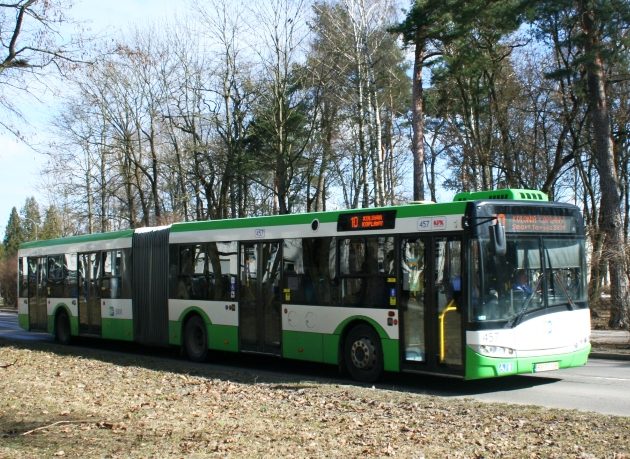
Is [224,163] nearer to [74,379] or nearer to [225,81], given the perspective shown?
[225,81]

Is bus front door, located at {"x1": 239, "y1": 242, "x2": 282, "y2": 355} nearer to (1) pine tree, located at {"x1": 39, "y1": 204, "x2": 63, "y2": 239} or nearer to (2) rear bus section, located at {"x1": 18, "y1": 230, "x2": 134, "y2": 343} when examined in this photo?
(2) rear bus section, located at {"x1": 18, "y1": 230, "x2": 134, "y2": 343}

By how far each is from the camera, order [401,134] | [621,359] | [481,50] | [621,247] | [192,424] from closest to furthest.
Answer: [192,424], [621,359], [621,247], [481,50], [401,134]

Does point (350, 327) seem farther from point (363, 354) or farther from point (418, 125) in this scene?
point (418, 125)

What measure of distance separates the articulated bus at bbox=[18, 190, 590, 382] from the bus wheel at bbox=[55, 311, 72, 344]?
491 centimetres

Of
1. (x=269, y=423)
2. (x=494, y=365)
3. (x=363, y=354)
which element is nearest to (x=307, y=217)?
(x=363, y=354)

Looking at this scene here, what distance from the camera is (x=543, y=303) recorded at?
11.6m

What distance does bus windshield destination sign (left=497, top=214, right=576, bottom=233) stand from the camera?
11.5 m

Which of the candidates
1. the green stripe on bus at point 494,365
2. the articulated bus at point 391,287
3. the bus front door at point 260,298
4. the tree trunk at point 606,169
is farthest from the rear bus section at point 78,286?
the tree trunk at point 606,169

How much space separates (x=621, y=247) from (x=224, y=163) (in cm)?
2444

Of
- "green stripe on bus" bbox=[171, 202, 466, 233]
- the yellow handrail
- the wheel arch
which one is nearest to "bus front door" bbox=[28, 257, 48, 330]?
"green stripe on bus" bbox=[171, 202, 466, 233]

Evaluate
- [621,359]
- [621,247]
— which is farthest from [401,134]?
[621,359]

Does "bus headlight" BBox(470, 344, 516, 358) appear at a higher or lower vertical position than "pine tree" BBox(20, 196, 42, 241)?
lower

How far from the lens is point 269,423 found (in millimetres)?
8312

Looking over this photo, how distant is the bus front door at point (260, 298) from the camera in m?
14.7
